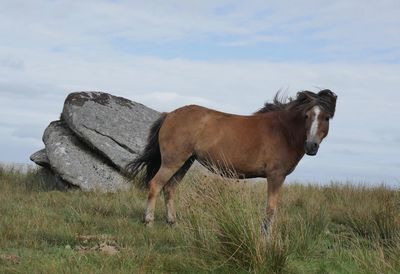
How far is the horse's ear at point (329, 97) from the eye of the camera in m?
8.16

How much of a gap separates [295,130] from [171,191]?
230cm

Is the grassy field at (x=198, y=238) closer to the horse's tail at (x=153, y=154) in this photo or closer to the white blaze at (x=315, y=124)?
the horse's tail at (x=153, y=154)

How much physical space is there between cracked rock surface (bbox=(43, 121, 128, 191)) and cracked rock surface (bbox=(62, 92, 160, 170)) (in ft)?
0.80

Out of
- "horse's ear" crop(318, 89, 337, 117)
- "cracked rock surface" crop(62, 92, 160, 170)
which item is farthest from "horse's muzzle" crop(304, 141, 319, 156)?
"cracked rock surface" crop(62, 92, 160, 170)

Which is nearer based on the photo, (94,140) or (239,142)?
(239,142)

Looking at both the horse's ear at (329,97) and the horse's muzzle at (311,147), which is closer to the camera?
the horse's muzzle at (311,147)

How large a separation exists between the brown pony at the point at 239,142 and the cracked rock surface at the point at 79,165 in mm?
3564

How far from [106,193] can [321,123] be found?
557 centimetres

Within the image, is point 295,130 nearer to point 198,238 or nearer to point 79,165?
point 198,238

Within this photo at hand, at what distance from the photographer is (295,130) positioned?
8633 millimetres

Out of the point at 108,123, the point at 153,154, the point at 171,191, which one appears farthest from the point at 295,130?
the point at 108,123

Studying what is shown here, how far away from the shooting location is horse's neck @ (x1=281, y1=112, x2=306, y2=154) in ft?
28.1

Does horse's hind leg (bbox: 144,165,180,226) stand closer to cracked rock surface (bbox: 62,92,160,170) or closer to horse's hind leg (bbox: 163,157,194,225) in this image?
horse's hind leg (bbox: 163,157,194,225)

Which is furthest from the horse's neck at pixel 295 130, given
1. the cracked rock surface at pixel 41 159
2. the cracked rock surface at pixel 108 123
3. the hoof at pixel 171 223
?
the cracked rock surface at pixel 41 159
